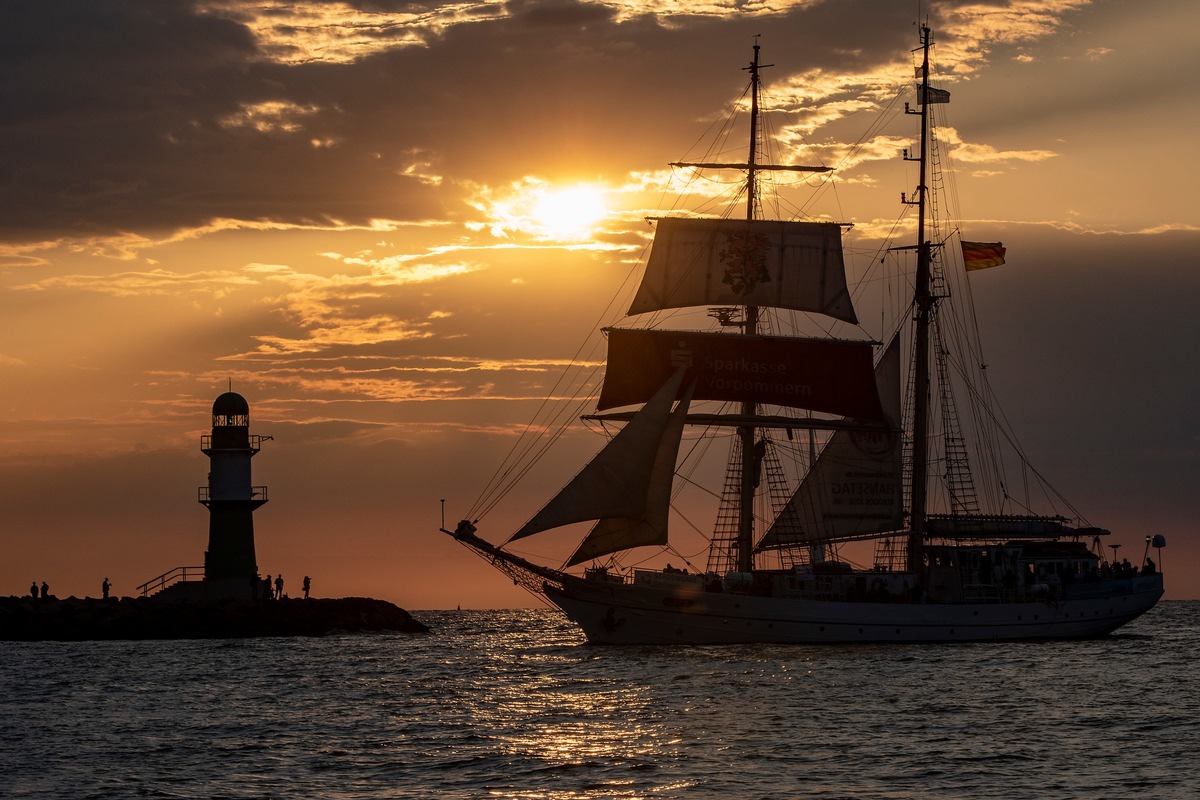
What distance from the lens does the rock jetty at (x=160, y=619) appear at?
8888 cm

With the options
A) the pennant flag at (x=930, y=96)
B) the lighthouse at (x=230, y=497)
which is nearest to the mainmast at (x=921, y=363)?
the pennant flag at (x=930, y=96)

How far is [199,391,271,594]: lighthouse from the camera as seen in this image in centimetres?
8456

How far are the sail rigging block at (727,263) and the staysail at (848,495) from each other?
805 cm

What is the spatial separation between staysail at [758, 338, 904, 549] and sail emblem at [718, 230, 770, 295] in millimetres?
9348

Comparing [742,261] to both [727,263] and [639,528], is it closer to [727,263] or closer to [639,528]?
[727,263]

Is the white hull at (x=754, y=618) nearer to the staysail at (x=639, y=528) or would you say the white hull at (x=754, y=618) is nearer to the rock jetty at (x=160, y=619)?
the staysail at (x=639, y=528)

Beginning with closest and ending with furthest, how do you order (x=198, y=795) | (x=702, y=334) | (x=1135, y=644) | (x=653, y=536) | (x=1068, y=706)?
1. (x=198, y=795)
2. (x=1068, y=706)
3. (x=653, y=536)
4. (x=702, y=334)
5. (x=1135, y=644)

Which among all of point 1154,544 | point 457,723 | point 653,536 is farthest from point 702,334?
point 457,723

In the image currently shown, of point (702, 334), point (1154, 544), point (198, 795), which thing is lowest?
point (198, 795)

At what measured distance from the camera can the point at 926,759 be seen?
1439 inches

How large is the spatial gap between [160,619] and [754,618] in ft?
129

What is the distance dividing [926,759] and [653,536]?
97.8 feet

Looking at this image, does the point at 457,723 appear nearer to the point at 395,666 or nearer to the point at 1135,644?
the point at 395,666

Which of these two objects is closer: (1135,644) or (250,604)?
(1135,644)
